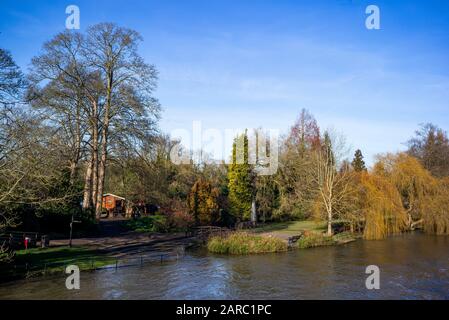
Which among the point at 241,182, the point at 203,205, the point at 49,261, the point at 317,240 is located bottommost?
the point at 317,240

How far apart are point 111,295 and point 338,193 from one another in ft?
73.8

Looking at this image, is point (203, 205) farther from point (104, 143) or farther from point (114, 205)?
point (114, 205)

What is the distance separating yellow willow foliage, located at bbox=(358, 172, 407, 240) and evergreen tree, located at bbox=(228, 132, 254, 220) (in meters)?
12.5

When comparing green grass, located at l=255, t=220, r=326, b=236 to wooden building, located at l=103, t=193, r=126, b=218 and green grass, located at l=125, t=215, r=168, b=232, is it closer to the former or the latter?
green grass, located at l=125, t=215, r=168, b=232

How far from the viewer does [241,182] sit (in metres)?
41.2

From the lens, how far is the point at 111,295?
14641 millimetres

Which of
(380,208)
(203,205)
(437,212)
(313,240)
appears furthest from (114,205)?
(437,212)

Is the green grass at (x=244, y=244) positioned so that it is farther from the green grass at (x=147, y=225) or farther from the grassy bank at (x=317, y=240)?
the green grass at (x=147, y=225)

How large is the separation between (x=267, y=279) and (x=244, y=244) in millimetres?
7810

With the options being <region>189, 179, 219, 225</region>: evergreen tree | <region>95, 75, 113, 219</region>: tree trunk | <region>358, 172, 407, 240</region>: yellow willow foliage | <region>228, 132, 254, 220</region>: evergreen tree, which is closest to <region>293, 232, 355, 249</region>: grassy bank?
<region>358, 172, 407, 240</region>: yellow willow foliage

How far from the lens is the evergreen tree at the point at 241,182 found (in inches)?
1604

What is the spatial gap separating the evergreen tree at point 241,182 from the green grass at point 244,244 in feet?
46.2

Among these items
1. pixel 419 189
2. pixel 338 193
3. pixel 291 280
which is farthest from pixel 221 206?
pixel 291 280
